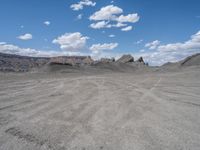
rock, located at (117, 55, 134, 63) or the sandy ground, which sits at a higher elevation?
rock, located at (117, 55, 134, 63)

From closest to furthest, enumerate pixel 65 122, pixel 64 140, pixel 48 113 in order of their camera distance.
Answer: pixel 64 140 → pixel 65 122 → pixel 48 113

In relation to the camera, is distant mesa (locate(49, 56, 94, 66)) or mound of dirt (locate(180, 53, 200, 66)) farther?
mound of dirt (locate(180, 53, 200, 66))

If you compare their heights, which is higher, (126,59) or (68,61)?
(126,59)

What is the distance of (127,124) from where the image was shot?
5621 mm

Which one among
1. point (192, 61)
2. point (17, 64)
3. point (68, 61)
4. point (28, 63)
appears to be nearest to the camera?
point (192, 61)

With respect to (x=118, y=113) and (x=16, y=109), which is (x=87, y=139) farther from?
(x=16, y=109)

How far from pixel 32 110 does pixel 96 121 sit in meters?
2.54

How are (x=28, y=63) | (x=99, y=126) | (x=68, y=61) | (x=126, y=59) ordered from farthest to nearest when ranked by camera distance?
(x=126, y=59), (x=28, y=63), (x=68, y=61), (x=99, y=126)

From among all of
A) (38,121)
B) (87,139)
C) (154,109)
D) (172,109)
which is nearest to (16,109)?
(38,121)

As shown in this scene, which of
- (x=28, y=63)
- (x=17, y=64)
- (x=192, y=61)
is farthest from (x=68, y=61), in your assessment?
(x=192, y=61)

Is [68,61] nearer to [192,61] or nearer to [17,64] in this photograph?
[17,64]

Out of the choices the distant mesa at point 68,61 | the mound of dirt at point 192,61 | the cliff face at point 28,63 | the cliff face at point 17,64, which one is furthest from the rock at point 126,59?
the cliff face at point 17,64

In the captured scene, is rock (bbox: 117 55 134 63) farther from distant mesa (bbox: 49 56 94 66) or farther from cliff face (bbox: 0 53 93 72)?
cliff face (bbox: 0 53 93 72)

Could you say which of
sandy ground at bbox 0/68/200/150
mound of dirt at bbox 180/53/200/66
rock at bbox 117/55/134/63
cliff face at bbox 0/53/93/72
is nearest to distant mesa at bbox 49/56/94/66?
cliff face at bbox 0/53/93/72
